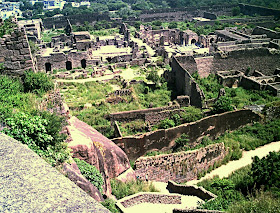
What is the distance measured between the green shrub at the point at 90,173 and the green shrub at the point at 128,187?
1.59 meters

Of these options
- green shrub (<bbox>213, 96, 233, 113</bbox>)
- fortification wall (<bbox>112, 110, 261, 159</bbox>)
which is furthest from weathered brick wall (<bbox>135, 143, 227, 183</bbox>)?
green shrub (<bbox>213, 96, 233, 113</bbox>)

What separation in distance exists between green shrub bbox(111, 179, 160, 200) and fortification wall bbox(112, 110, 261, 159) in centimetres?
207

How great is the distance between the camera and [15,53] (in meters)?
11.4

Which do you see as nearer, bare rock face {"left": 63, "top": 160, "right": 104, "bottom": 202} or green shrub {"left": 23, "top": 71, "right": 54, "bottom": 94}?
bare rock face {"left": 63, "top": 160, "right": 104, "bottom": 202}

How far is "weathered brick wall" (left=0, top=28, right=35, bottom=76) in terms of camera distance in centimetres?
1104

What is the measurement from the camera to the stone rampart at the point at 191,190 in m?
11.0

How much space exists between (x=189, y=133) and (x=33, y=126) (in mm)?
9252

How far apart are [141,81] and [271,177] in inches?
603

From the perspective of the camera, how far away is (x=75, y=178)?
7.33 m

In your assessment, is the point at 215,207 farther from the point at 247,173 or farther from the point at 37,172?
the point at 37,172

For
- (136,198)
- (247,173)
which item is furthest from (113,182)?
(247,173)

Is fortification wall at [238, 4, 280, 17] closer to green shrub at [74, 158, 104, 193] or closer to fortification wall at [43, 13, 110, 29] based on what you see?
fortification wall at [43, 13, 110, 29]

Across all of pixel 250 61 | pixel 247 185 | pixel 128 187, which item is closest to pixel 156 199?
pixel 128 187

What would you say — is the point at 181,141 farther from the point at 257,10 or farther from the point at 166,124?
the point at 257,10
